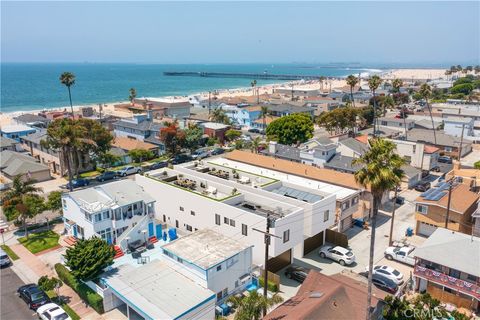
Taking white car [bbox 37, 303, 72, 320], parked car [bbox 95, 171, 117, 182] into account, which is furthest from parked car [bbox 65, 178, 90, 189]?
white car [bbox 37, 303, 72, 320]

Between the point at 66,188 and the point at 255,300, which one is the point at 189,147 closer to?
the point at 66,188

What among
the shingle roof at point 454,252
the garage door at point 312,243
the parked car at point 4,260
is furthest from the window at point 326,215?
the parked car at point 4,260

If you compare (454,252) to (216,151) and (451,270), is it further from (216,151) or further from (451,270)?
(216,151)

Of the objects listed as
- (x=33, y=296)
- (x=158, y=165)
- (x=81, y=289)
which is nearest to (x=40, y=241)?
(x=33, y=296)

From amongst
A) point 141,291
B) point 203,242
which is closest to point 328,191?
point 203,242

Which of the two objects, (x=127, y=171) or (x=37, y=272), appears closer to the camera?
(x=37, y=272)

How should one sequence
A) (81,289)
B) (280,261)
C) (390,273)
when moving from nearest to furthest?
1. (81,289)
2. (390,273)
3. (280,261)
